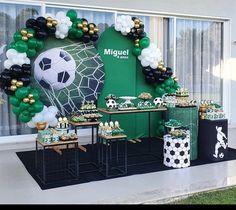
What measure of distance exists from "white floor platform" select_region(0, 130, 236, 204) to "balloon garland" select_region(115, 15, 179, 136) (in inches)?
85.5

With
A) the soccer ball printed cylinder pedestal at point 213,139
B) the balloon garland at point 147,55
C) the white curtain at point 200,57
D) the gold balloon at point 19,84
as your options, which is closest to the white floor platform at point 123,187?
the soccer ball printed cylinder pedestal at point 213,139

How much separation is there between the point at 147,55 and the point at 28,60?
7.05 feet

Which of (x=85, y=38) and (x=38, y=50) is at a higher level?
(x=85, y=38)

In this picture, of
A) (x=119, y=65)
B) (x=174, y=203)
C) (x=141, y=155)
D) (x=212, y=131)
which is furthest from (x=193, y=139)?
(x=119, y=65)

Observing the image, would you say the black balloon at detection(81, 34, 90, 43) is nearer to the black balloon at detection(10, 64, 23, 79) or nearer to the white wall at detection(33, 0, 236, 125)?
the white wall at detection(33, 0, 236, 125)

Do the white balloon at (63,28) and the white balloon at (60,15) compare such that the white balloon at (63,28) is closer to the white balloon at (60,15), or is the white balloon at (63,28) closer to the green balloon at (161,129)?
the white balloon at (60,15)

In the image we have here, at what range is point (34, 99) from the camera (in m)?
5.09

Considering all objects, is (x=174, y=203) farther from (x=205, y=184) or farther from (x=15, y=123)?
(x=15, y=123)

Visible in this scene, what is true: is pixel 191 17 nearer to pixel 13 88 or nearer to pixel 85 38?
pixel 85 38

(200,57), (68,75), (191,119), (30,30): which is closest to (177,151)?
(191,119)

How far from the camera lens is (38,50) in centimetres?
552

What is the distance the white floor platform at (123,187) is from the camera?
3332 millimetres

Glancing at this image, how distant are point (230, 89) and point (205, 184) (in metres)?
4.53

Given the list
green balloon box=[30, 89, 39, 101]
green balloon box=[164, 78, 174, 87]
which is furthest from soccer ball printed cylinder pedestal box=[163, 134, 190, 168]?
green balloon box=[30, 89, 39, 101]
